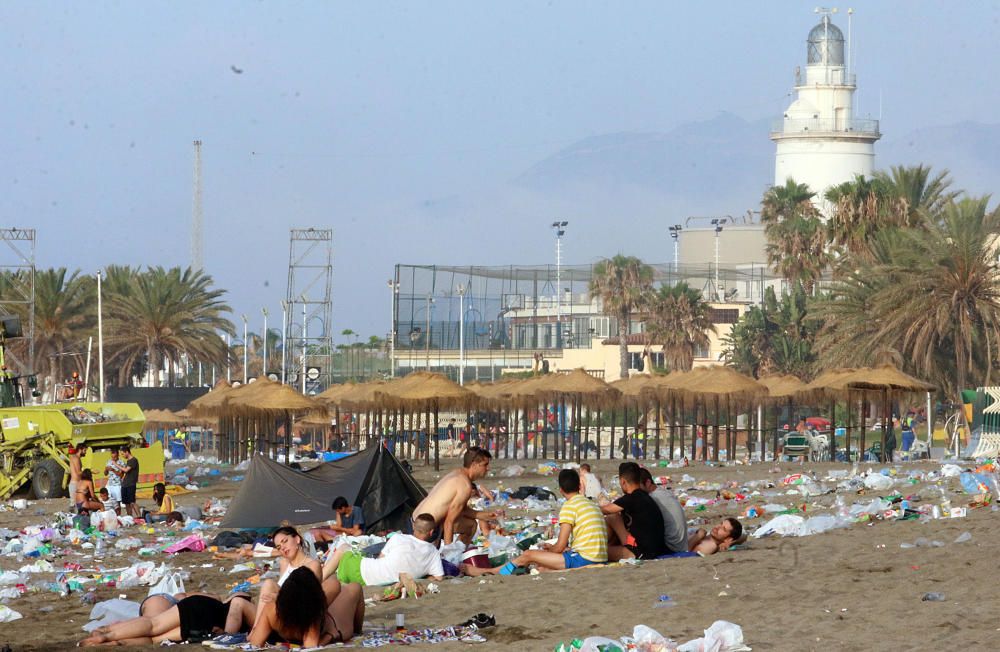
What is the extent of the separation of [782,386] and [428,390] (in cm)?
929

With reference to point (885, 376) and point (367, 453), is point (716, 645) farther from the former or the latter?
point (885, 376)

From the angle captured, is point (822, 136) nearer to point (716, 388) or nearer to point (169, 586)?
point (716, 388)

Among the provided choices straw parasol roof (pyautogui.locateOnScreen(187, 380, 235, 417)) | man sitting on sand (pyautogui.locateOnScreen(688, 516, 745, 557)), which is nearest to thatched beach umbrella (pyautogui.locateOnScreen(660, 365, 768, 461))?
straw parasol roof (pyautogui.locateOnScreen(187, 380, 235, 417))

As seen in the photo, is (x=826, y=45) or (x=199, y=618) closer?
(x=199, y=618)

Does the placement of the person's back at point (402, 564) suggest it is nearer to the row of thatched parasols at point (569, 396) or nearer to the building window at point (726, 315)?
the row of thatched parasols at point (569, 396)

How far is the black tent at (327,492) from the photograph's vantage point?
18.8 metres

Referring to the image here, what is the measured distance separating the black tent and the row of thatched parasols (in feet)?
48.4

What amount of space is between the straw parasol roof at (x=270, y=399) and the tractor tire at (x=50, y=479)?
886cm

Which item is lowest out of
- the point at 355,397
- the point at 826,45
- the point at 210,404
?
the point at 210,404

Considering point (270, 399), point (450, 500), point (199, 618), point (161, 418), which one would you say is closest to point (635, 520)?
point (450, 500)

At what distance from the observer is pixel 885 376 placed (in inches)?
1336

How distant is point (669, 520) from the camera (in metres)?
13.5

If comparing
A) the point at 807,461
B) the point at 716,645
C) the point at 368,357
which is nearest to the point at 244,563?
the point at 716,645

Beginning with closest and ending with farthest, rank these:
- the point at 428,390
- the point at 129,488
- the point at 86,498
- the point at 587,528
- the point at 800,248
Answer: the point at 587,528 < the point at 86,498 < the point at 129,488 < the point at 428,390 < the point at 800,248
